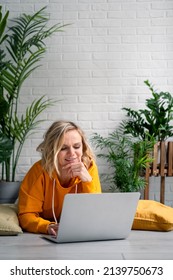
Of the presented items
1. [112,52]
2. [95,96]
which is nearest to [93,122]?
[95,96]

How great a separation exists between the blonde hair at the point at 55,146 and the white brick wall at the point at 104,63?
227cm

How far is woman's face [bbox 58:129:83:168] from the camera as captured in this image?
2604 mm

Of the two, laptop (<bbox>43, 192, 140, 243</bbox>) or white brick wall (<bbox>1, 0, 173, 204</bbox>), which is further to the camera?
white brick wall (<bbox>1, 0, 173, 204</bbox>)

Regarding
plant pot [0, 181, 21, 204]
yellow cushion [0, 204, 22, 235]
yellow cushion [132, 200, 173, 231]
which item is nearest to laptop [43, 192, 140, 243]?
yellow cushion [0, 204, 22, 235]

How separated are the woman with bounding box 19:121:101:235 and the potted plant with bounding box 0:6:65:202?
151 cm

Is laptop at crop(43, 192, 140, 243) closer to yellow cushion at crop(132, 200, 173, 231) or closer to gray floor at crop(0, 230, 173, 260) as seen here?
gray floor at crop(0, 230, 173, 260)

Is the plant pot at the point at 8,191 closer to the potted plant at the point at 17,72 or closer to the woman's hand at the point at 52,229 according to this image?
the potted plant at the point at 17,72

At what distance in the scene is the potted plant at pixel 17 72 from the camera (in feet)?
14.5

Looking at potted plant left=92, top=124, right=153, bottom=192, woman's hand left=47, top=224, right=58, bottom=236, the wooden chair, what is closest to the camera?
woman's hand left=47, top=224, right=58, bottom=236

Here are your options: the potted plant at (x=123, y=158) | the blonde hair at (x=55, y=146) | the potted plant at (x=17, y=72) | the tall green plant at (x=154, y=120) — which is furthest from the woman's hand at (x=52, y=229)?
the tall green plant at (x=154, y=120)

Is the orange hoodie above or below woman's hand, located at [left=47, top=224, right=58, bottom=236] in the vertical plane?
above

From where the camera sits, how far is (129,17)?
16.5 feet

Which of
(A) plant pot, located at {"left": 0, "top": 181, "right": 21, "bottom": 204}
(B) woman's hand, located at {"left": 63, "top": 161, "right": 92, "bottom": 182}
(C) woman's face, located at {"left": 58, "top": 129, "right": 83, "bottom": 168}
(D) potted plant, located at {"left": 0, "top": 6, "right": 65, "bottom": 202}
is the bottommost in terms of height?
(A) plant pot, located at {"left": 0, "top": 181, "right": 21, "bottom": 204}

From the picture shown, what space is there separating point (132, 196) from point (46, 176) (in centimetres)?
66
